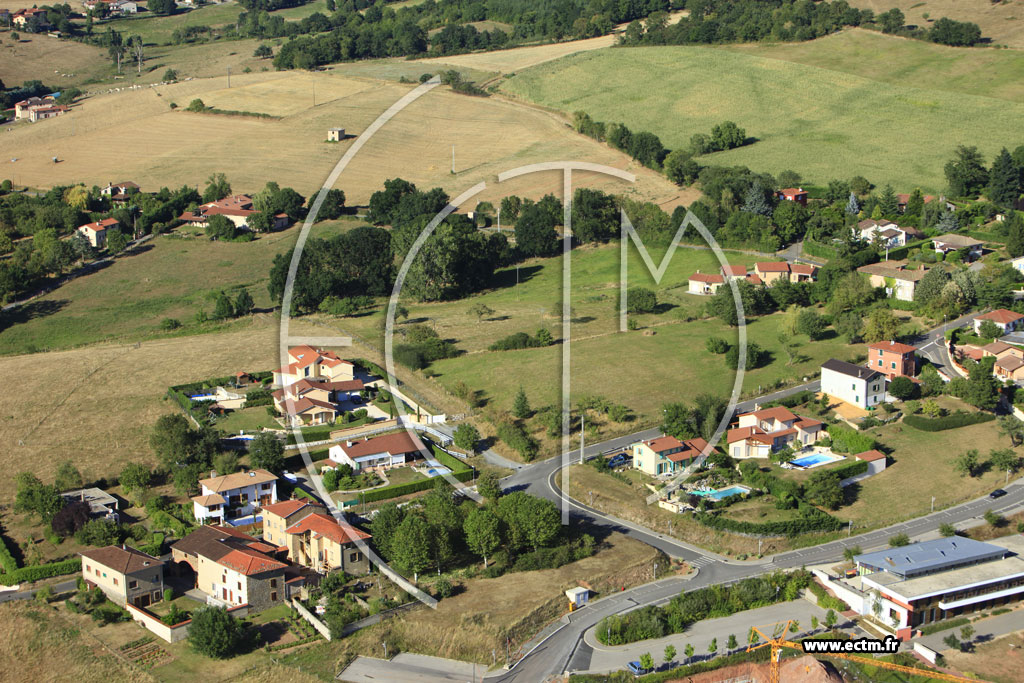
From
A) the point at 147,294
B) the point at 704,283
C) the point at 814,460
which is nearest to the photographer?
the point at 814,460

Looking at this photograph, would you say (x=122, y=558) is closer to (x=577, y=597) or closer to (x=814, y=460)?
(x=577, y=597)

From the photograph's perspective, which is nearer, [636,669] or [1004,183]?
[636,669]

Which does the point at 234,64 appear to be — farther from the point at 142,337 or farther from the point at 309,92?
the point at 142,337

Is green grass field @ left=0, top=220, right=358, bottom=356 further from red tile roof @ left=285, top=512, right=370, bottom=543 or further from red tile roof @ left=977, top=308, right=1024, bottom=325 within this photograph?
red tile roof @ left=977, top=308, right=1024, bottom=325

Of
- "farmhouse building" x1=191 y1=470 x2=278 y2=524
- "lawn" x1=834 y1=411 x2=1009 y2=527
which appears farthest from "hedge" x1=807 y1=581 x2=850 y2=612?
"farmhouse building" x1=191 y1=470 x2=278 y2=524

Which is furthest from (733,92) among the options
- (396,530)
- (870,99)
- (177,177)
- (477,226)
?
(396,530)

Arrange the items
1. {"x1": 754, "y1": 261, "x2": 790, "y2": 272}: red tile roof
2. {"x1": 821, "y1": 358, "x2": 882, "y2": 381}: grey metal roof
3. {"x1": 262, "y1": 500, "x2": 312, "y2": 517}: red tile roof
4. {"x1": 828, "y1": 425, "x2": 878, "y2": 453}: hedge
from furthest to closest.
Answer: {"x1": 754, "y1": 261, "x2": 790, "y2": 272}: red tile roof, {"x1": 821, "y1": 358, "x2": 882, "y2": 381}: grey metal roof, {"x1": 828, "y1": 425, "x2": 878, "y2": 453}: hedge, {"x1": 262, "y1": 500, "x2": 312, "y2": 517}: red tile roof

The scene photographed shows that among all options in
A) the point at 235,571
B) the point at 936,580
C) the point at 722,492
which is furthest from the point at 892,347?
the point at 235,571
